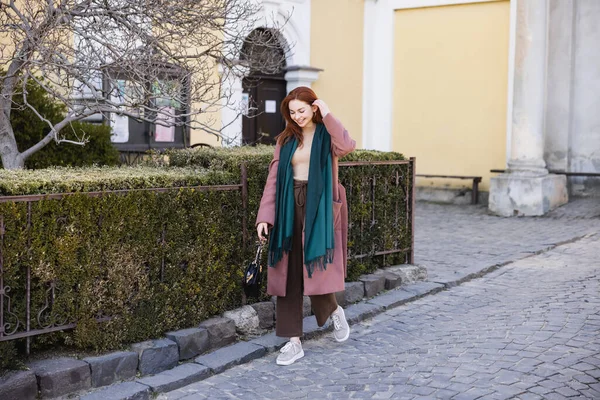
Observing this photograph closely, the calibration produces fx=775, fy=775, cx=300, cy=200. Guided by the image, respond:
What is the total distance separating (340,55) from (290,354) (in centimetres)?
1076

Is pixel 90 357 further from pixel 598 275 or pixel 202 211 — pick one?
pixel 598 275

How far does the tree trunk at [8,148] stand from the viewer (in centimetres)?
619

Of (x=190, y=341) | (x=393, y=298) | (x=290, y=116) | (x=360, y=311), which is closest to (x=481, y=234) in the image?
(x=393, y=298)

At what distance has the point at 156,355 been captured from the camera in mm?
4945

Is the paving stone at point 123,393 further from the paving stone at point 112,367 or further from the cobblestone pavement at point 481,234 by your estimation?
the cobblestone pavement at point 481,234

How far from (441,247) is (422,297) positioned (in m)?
2.72

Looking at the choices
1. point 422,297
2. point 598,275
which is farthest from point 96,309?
point 598,275

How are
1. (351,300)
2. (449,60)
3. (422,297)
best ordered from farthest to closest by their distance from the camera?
(449,60) → (422,297) → (351,300)

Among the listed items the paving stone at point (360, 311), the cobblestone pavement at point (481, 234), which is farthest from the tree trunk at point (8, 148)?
the cobblestone pavement at point (481, 234)

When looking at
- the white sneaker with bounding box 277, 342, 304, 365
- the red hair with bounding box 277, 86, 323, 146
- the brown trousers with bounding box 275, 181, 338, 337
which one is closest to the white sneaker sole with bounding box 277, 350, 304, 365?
the white sneaker with bounding box 277, 342, 304, 365

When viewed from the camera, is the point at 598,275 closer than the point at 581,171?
Yes

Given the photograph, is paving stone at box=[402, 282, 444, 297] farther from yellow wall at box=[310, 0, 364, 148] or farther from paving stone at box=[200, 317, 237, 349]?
yellow wall at box=[310, 0, 364, 148]

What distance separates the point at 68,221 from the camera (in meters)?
4.62

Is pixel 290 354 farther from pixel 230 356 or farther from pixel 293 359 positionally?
pixel 230 356
